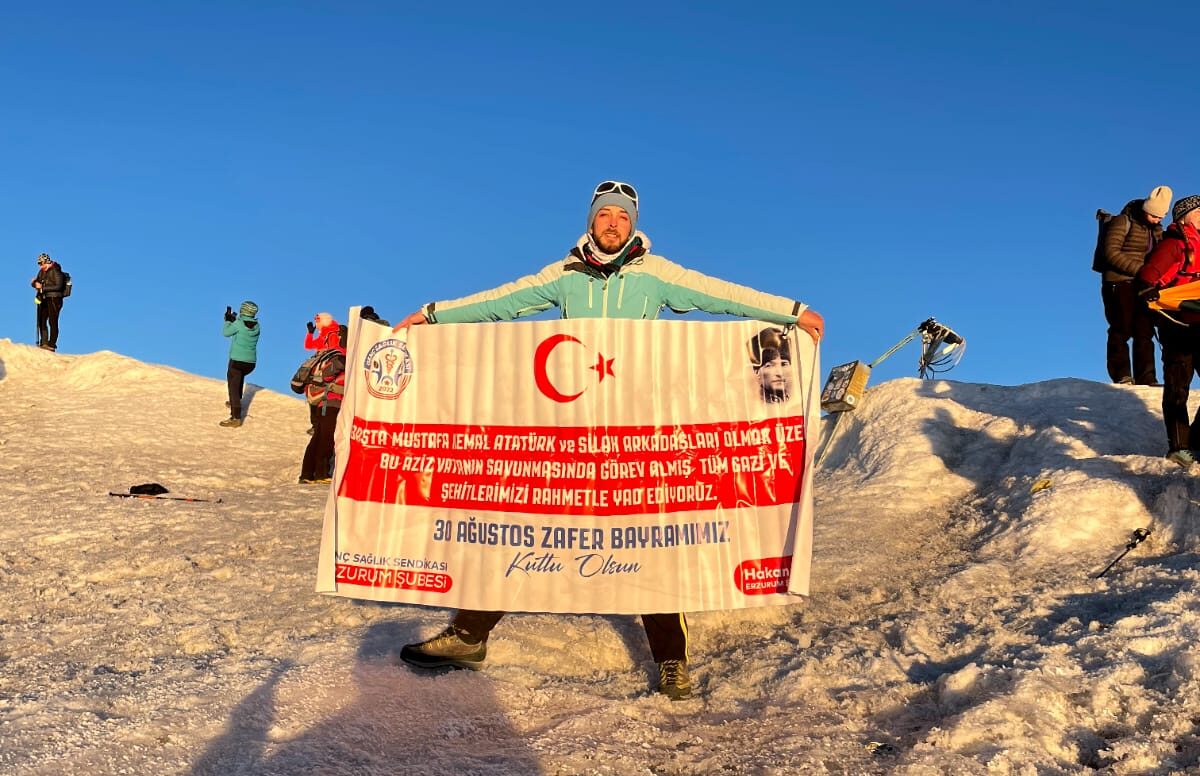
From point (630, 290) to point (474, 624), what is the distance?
2061 millimetres

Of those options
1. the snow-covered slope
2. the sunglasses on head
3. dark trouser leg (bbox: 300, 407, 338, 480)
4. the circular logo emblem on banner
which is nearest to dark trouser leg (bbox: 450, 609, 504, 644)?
the snow-covered slope

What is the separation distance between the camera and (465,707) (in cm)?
427

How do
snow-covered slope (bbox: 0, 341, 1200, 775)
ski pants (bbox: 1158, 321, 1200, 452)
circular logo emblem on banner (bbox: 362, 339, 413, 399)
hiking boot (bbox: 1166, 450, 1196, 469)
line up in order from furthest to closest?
ski pants (bbox: 1158, 321, 1200, 452) < hiking boot (bbox: 1166, 450, 1196, 469) < circular logo emblem on banner (bbox: 362, 339, 413, 399) < snow-covered slope (bbox: 0, 341, 1200, 775)

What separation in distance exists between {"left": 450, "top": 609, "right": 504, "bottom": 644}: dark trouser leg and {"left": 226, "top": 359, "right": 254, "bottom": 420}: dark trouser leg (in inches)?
525

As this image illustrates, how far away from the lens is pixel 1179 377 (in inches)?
279

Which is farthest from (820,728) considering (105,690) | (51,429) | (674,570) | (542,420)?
(51,429)

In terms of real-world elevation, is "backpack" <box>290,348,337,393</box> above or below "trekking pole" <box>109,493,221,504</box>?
above

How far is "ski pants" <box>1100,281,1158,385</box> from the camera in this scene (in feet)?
34.4

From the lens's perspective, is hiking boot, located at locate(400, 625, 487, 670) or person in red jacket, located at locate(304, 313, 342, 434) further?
person in red jacket, located at locate(304, 313, 342, 434)

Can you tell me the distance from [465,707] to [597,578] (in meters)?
0.96

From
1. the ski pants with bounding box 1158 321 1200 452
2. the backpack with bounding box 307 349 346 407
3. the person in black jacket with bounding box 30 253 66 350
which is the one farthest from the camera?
the person in black jacket with bounding box 30 253 66 350

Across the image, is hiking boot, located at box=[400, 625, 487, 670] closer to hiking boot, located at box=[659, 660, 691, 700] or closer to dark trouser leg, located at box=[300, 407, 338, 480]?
hiking boot, located at box=[659, 660, 691, 700]

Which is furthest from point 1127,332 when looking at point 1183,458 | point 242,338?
point 242,338

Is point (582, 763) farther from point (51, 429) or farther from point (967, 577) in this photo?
point (51, 429)
